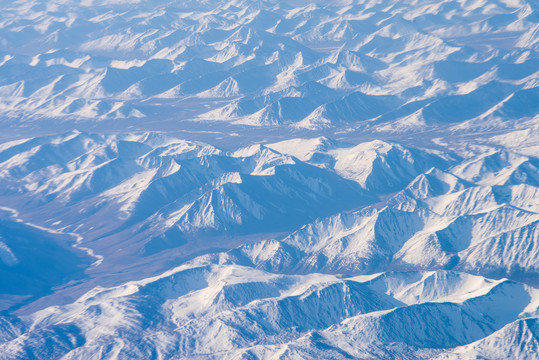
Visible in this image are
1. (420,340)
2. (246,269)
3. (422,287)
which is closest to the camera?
(420,340)

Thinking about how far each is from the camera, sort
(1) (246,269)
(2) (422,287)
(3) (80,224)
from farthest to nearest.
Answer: (3) (80,224), (1) (246,269), (2) (422,287)

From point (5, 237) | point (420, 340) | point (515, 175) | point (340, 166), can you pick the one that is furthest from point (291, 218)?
point (420, 340)

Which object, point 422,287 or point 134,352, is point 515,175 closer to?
point 422,287

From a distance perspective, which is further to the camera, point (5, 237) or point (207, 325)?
point (5, 237)

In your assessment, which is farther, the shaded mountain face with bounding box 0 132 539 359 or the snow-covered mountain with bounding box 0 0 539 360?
the shaded mountain face with bounding box 0 132 539 359

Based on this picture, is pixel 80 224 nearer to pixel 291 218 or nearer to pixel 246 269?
pixel 291 218

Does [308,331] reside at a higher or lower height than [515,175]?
higher

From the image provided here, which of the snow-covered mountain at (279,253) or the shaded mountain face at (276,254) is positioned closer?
the snow-covered mountain at (279,253)

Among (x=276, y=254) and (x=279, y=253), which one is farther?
(x=279, y=253)

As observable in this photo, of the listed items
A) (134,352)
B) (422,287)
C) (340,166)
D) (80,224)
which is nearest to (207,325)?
(134,352)
